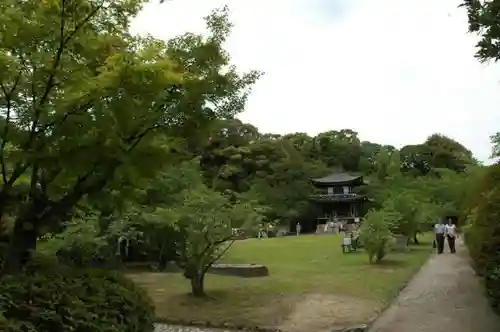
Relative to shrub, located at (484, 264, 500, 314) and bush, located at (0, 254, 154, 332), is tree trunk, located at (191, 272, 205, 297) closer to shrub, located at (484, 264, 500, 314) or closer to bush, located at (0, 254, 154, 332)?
A: bush, located at (0, 254, 154, 332)

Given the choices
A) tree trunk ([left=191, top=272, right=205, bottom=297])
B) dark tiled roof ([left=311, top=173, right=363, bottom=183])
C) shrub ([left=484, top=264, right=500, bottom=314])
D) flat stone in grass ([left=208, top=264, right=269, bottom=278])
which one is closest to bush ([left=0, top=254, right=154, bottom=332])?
shrub ([left=484, top=264, right=500, bottom=314])

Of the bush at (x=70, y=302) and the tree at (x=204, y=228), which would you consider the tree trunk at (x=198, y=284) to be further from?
the bush at (x=70, y=302)

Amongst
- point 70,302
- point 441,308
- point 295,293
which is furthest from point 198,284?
point 70,302

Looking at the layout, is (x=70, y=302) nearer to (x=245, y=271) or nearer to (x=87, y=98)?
(x=87, y=98)

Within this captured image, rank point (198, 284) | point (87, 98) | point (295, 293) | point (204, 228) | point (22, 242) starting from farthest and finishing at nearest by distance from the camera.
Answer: point (295, 293), point (198, 284), point (204, 228), point (22, 242), point (87, 98)

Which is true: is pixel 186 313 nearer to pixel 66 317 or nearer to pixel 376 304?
pixel 376 304

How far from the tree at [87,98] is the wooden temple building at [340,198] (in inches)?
1903

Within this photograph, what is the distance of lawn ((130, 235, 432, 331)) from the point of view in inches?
414

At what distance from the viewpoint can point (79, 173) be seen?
22.1 ft

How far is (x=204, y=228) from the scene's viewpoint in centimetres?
1266

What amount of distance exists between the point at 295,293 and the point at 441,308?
3.66 meters

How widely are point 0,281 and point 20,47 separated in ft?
8.65

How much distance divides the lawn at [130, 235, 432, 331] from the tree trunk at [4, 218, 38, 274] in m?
4.56

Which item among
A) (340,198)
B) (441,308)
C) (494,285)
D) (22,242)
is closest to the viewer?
(22,242)
